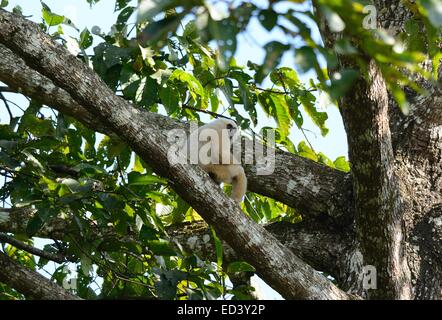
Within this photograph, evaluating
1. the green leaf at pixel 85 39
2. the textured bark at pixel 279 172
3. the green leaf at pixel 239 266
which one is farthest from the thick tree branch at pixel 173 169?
the green leaf at pixel 85 39

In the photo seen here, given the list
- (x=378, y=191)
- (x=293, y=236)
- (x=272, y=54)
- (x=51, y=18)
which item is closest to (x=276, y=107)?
(x=293, y=236)

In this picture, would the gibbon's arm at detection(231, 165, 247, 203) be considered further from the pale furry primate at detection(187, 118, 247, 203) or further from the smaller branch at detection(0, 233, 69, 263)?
the smaller branch at detection(0, 233, 69, 263)

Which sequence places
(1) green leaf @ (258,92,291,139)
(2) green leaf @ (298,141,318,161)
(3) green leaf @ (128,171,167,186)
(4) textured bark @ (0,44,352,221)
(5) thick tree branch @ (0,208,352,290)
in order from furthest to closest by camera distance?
(2) green leaf @ (298,141,318,161), (1) green leaf @ (258,92,291,139), (5) thick tree branch @ (0,208,352,290), (4) textured bark @ (0,44,352,221), (3) green leaf @ (128,171,167,186)

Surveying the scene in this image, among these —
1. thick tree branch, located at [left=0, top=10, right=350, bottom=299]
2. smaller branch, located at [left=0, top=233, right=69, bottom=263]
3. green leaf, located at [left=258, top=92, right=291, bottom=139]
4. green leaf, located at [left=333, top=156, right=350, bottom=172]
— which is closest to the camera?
thick tree branch, located at [left=0, top=10, right=350, bottom=299]

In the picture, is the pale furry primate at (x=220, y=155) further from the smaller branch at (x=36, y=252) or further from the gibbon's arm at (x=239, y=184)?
the smaller branch at (x=36, y=252)

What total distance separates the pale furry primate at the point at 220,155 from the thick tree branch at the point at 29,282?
1.36 metres

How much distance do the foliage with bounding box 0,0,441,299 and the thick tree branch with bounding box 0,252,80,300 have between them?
219mm

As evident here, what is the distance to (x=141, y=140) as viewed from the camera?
330 centimetres

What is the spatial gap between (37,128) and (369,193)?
2.05 m

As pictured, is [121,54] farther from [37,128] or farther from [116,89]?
[37,128]

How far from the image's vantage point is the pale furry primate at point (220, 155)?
454 cm

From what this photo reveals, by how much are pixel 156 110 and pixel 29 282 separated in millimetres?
2054

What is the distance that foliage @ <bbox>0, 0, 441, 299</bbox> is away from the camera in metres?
1.84

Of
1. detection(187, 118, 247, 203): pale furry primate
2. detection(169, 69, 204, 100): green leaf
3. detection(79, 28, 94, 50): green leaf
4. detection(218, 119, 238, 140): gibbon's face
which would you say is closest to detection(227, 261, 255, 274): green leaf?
detection(187, 118, 247, 203): pale furry primate
